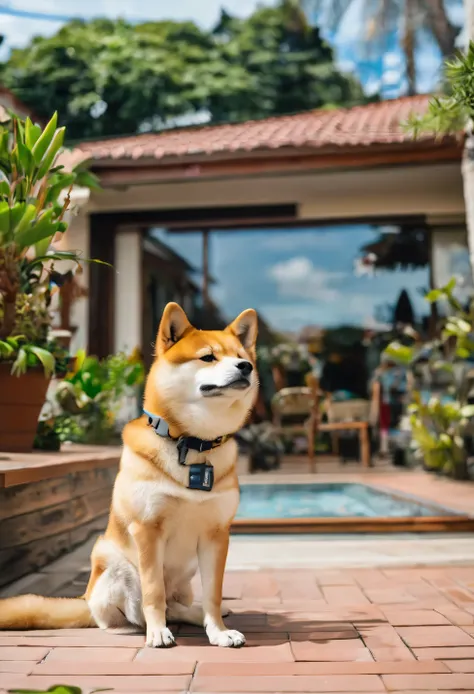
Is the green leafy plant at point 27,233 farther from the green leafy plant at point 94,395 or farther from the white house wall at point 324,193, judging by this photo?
the white house wall at point 324,193

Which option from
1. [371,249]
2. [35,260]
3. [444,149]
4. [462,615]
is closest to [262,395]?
[371,249]

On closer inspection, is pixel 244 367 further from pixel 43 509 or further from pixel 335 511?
pixel 335 511

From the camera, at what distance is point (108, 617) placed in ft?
7.22

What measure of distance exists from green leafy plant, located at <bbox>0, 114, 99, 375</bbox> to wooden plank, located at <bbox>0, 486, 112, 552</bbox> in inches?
28.7

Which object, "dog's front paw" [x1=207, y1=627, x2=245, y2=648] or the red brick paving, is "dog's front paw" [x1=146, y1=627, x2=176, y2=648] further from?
"dog's front paw" [x1=207, y1=627, x2=245, y2=648]

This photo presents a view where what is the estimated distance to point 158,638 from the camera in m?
2.01

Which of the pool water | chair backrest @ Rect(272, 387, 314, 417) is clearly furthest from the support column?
the pool water

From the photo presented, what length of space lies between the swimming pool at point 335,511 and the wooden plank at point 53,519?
2.78 feet

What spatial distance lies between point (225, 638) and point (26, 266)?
2.33 m

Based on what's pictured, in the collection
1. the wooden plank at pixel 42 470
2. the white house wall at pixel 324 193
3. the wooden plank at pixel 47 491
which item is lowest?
the wooden plank at pixel 47 491

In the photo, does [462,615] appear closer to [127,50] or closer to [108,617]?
[108,617]

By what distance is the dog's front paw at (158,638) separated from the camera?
2012 mm

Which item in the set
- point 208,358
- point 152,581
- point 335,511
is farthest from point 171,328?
point 335,511

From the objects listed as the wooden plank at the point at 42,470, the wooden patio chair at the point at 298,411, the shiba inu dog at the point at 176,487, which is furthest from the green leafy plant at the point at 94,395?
the shiba inu dog at the point at 176,487
